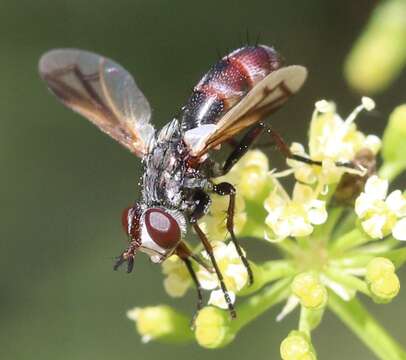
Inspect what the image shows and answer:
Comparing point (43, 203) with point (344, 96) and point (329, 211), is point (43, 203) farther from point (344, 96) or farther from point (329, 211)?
point (329, 211)

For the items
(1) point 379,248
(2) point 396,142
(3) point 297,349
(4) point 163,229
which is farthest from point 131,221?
(2) point 396,142

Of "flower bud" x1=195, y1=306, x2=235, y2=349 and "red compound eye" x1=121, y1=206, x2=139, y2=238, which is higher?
"red compound eye" x1=121, y1=206, x2=139, y2=238

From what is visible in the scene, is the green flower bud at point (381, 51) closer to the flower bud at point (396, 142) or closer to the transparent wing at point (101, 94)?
the flower bud at point (396, 142)

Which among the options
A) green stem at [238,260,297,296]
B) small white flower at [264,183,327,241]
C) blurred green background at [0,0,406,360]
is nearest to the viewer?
small white flower at [264,183,327,241]

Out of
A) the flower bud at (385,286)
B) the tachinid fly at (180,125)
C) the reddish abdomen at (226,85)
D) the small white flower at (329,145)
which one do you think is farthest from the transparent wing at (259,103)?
the flower bud at (385,286)

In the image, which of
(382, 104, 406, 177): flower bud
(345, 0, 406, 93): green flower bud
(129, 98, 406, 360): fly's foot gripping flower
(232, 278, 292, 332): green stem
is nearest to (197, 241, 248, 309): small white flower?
(129, 98, 406, 360): fly's foot gripping flower

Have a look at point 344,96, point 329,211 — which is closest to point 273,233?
point 329,211

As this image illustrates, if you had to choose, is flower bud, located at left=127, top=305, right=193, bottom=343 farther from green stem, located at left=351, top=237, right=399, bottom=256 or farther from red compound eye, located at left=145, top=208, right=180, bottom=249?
green stem, located at left=351, top=237, right=399, bottom=256
